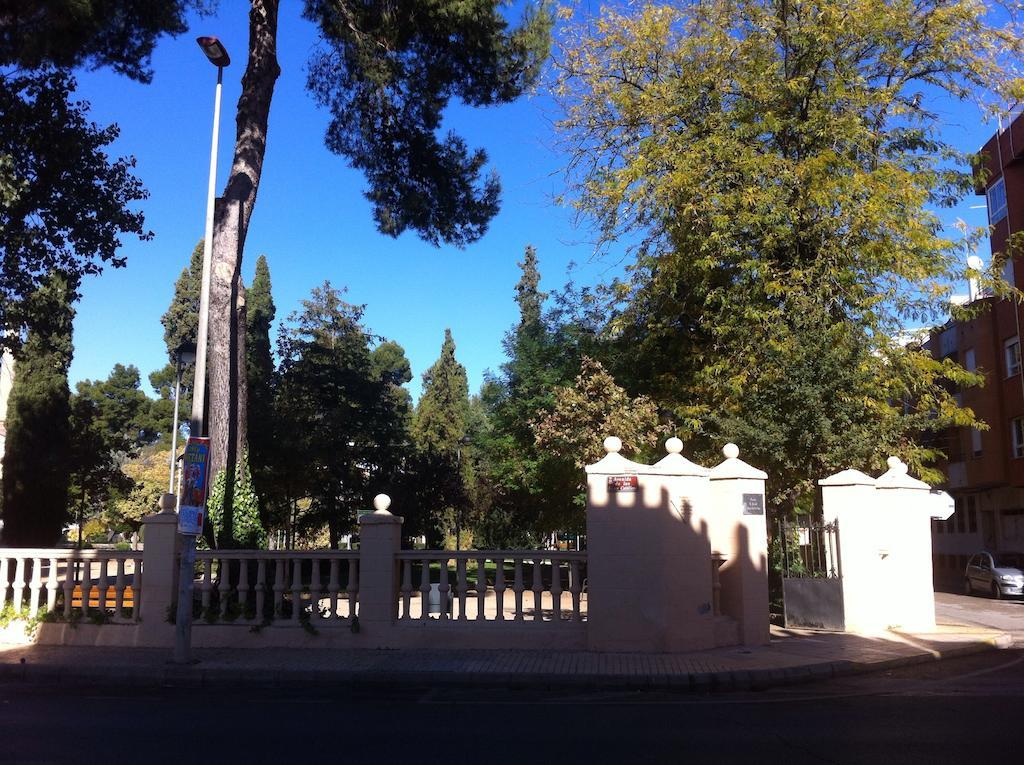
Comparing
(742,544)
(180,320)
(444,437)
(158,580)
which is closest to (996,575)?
(742,544)

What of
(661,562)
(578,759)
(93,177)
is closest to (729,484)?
(661,562)

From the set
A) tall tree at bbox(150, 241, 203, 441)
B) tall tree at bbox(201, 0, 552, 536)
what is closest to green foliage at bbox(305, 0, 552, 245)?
tall tree at bbox(201, 0, 552, 536)

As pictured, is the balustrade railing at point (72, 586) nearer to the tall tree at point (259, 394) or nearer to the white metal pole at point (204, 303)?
the white metal pole at point (204, 303)

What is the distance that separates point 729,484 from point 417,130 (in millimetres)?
10830

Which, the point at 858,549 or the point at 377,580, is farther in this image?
the point at 858,549

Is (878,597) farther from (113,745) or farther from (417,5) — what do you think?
(417,5)

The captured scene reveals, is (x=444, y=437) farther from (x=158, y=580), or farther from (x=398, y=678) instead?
(x=398, y=678)

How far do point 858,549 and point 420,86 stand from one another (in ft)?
41.2

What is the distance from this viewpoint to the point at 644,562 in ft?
37.0

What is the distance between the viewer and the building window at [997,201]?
109ft

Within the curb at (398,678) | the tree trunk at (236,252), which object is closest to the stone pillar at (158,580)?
the tree trunk at (236,252)

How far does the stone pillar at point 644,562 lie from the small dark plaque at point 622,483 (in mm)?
13

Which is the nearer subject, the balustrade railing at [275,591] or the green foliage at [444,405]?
the balustrade railing at [275,591]

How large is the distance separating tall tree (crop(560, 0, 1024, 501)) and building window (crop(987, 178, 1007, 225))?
57.9 ft
